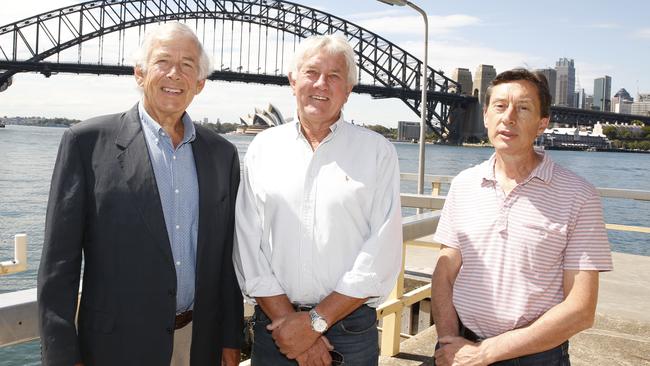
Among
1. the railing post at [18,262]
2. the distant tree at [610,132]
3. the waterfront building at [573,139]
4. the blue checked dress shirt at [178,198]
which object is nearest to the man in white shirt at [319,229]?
the blue checked dress shirt at [178,198]

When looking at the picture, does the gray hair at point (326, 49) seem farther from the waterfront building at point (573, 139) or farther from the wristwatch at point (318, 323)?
the waterfront building at point (573, 139)

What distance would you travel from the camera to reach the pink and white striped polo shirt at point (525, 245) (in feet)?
5.18

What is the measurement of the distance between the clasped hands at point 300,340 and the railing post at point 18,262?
11.9 feet

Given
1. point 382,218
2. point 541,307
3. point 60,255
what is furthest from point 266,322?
point 541,307

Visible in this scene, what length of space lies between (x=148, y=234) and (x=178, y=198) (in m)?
0.14

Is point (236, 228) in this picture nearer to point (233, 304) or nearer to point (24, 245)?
point (233, 304)

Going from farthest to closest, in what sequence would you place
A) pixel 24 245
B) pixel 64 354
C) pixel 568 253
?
pixel 24 245
pixel 568 253
pixel 64 354

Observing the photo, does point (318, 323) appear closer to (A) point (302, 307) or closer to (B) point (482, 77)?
(A) point (302, 307)

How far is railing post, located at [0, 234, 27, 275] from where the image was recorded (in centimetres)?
466

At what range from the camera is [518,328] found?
1.62 metres

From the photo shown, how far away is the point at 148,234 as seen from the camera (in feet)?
5.20

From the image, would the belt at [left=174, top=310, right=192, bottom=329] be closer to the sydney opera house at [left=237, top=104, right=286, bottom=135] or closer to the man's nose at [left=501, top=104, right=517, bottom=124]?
the man's nose at [left=501, top=104, right=517, bottom=124]

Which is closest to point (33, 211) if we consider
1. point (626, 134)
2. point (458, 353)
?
point (458, 353)

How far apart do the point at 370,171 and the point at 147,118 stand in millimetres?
615
